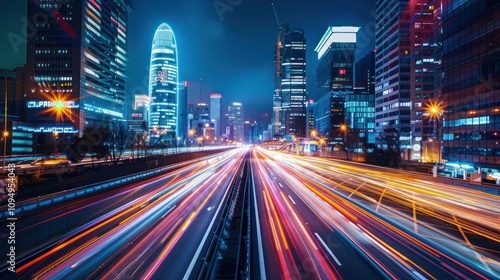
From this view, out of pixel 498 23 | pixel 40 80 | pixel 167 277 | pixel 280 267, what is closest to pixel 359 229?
pixel 280 267

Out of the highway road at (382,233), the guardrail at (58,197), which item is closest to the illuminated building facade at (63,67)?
the guardrail at (58,197)

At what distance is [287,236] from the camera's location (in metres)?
15.2

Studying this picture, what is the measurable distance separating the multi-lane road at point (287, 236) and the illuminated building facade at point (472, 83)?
86.7ft

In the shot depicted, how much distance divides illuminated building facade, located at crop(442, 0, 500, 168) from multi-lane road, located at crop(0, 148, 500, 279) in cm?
2642

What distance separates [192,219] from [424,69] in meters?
A: 110

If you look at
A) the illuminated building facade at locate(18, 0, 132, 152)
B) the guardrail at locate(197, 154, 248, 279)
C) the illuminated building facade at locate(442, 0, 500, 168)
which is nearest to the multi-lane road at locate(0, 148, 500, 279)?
the guardrail at locate(197, 154, 248, 279)

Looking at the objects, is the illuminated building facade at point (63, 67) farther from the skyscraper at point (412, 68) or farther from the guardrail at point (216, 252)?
Answer: the skyscraper at point (412, 68)

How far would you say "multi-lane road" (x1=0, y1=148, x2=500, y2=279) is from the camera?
37.3 feet

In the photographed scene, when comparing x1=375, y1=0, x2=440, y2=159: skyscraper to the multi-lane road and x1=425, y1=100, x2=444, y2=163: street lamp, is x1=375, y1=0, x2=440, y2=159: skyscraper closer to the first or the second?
x1=425, y1=100, x2=444, y2=163: street lamp

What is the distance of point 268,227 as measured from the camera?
16938 mm

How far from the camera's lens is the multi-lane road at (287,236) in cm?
1138

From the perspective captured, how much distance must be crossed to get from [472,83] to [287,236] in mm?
48715

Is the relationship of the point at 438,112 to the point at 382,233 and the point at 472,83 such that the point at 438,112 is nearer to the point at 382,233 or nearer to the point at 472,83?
the point at 472,83

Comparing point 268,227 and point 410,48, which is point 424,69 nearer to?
point 410,48
